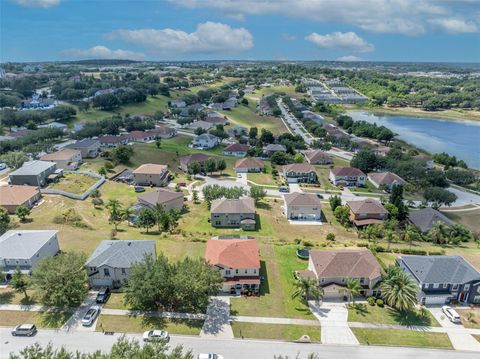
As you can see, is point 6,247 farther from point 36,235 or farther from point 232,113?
point 232,113

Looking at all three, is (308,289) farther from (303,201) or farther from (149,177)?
(149,177)

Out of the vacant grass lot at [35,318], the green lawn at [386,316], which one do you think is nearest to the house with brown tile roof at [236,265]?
the green lawn at [386,316]

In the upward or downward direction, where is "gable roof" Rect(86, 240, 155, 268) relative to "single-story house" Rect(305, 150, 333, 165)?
upward

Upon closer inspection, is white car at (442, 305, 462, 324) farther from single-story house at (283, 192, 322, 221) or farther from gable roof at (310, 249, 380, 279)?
single-story house at (283, 192, 322, 221)

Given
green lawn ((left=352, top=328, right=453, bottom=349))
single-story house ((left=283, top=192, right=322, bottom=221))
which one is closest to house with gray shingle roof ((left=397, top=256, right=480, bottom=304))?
green lawn ((left=352, top=328, right=453, bottom=349))

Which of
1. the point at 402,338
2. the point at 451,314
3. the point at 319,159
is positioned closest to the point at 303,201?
the point at 451,314

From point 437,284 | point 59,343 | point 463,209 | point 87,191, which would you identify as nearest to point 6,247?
point 59,343
